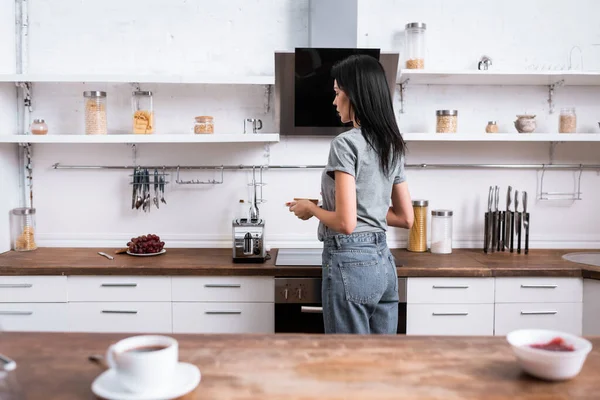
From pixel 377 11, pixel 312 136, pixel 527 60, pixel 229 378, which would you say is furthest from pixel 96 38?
pixel 229 378

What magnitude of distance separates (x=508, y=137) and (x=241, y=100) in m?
1.48

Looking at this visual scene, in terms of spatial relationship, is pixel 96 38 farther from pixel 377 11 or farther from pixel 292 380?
pixel 292 380

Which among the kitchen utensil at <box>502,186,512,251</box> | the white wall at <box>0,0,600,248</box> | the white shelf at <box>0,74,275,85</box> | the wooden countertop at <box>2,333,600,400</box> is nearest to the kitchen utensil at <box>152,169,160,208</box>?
the white wall at <box>0,0,600,248</box>

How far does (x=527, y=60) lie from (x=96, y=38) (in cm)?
248

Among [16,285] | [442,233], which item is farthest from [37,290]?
[442,233]

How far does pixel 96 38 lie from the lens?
3.26m

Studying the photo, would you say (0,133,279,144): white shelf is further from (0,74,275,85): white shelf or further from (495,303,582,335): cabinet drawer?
(495,303,582,335): cabinet drawer

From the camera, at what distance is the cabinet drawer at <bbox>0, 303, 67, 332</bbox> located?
8.94 ft

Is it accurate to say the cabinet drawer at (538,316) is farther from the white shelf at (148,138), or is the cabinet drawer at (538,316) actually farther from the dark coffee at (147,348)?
the dark coffee at (147,348)

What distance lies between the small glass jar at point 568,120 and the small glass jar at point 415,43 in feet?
2.70

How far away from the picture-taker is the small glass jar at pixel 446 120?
3059 mm

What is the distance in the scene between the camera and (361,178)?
6.48 ft

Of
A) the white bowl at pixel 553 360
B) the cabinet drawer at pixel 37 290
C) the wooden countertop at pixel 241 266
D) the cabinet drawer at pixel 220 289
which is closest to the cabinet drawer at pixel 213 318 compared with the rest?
the cabinet drawer at pixel 220 289

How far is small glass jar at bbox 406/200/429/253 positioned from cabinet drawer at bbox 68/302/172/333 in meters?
1.36
